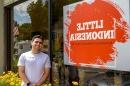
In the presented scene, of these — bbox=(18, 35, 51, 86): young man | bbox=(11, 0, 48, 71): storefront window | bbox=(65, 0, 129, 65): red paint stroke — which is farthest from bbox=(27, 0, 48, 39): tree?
bbox=(18, 35, 51, 86): young man

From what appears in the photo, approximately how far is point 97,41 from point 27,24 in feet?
12.7

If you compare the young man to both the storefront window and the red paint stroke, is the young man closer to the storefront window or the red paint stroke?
the red paint stroke

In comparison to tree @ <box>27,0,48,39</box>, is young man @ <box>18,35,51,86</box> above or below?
below

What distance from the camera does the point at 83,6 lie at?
7.74 metres

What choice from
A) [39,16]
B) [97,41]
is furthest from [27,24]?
[97,41]

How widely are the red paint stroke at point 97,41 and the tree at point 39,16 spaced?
1.32 meters

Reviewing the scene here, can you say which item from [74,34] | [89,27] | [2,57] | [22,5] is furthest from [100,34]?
[2,57]

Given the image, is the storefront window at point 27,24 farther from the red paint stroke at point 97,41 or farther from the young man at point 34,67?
the young man at point 34,67

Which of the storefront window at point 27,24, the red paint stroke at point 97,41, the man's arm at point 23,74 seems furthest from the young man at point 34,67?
the storefront window at point 27,24

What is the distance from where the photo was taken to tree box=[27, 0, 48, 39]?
9.46 meters

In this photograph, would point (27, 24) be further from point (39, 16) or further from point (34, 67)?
point (34, 67)

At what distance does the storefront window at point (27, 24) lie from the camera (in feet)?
31.4

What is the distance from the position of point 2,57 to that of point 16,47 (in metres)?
0.93

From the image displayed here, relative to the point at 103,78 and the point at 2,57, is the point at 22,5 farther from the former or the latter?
the point at 103,78
